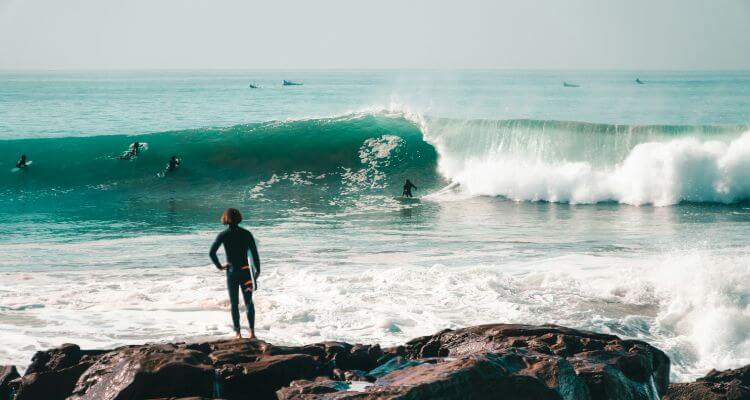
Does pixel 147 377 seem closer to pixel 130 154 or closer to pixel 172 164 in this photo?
pixel 172 164

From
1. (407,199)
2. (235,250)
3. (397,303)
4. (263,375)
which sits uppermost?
(235,250)

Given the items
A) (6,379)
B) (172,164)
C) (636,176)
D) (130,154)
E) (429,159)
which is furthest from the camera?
(130,154)

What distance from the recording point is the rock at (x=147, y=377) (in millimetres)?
5766

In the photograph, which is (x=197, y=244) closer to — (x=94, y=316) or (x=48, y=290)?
(x=48, y=290)

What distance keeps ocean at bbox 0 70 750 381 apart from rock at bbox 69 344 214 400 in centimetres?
288


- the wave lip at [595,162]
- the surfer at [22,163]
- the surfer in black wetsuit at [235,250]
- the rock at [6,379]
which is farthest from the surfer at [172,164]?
the rock at [6,379]

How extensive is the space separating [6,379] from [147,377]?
1.78m

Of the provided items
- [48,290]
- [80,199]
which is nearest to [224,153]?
[80,199]

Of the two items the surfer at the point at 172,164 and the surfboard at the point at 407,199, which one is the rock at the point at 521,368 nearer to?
the surfboard at the point at 407,199

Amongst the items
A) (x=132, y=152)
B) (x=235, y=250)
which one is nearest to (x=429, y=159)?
(x=132, y=152)

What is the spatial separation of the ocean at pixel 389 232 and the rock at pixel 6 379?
5.38 ft

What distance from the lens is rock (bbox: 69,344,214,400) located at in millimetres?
5766

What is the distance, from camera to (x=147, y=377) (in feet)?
19.0

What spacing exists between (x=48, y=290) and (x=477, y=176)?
16.0 metres
